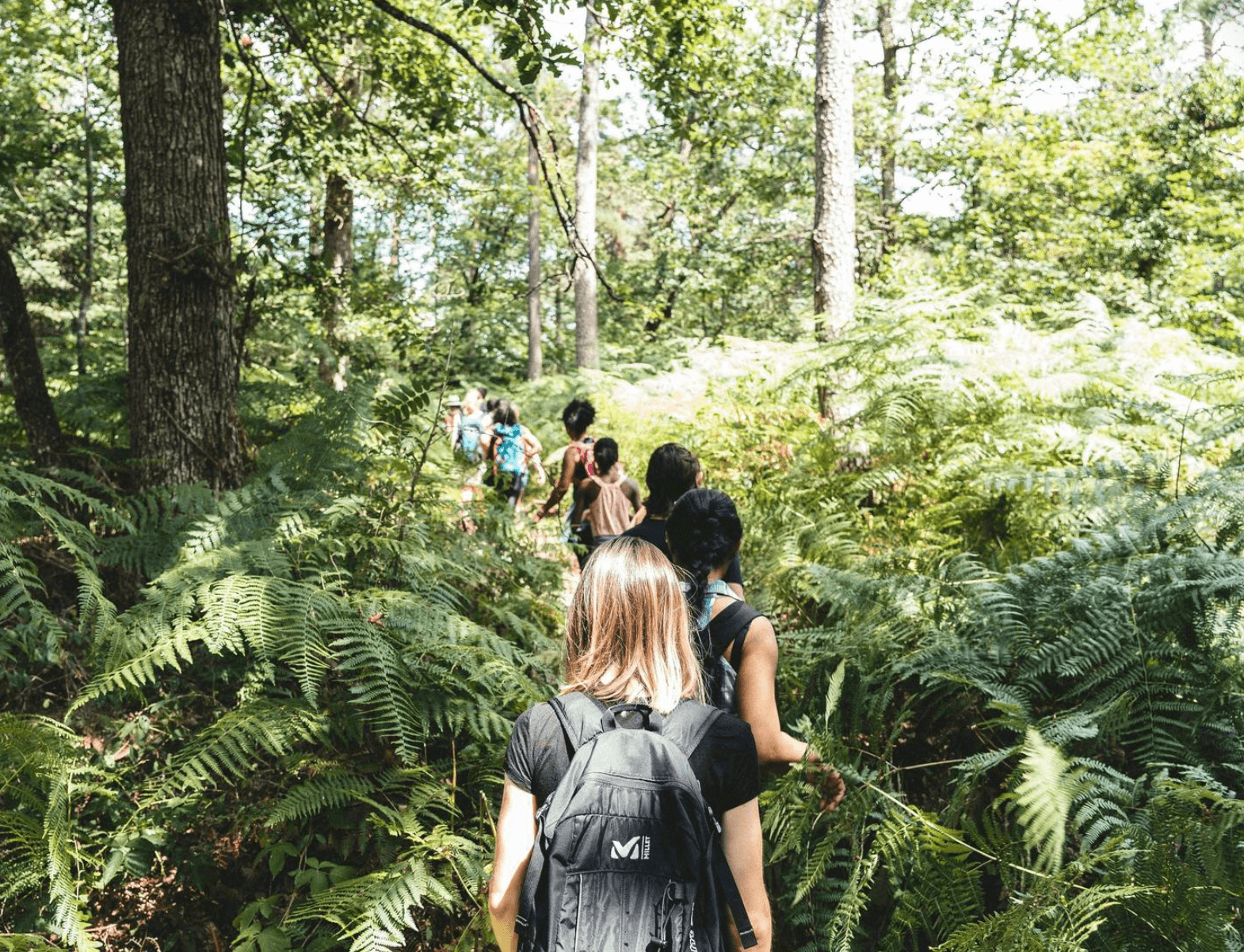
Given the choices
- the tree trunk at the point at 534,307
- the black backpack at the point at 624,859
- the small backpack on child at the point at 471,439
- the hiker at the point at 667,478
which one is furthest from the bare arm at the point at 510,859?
the tree trunk at the point at 534,307

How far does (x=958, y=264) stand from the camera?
12180mm

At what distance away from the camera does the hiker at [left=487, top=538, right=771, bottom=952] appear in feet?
5.43

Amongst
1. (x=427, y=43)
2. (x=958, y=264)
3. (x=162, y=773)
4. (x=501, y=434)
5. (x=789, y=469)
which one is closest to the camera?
(x=162, y=773)

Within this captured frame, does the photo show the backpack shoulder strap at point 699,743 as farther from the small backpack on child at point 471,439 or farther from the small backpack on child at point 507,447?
the small backpack on child at point 471,439

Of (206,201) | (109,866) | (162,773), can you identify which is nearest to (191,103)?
(206,201)

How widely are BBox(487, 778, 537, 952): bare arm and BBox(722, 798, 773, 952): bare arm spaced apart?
Result: 0.47 metres

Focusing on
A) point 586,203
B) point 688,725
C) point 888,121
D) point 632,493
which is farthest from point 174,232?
point 888,121

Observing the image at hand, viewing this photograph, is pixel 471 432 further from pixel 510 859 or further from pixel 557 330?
pixel 557 330

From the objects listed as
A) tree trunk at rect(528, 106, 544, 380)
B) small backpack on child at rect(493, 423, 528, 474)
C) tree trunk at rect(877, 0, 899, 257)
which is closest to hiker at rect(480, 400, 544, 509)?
small backpack on child at rect(493, 423, 528, 474)

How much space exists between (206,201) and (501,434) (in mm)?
4479

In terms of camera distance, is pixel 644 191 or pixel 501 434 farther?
pixel 644 191

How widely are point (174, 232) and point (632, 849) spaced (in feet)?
13.5

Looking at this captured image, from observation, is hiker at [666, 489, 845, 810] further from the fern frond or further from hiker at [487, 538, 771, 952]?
the fern frond

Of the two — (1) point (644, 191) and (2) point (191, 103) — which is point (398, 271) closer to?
(1) point (644, 191)
